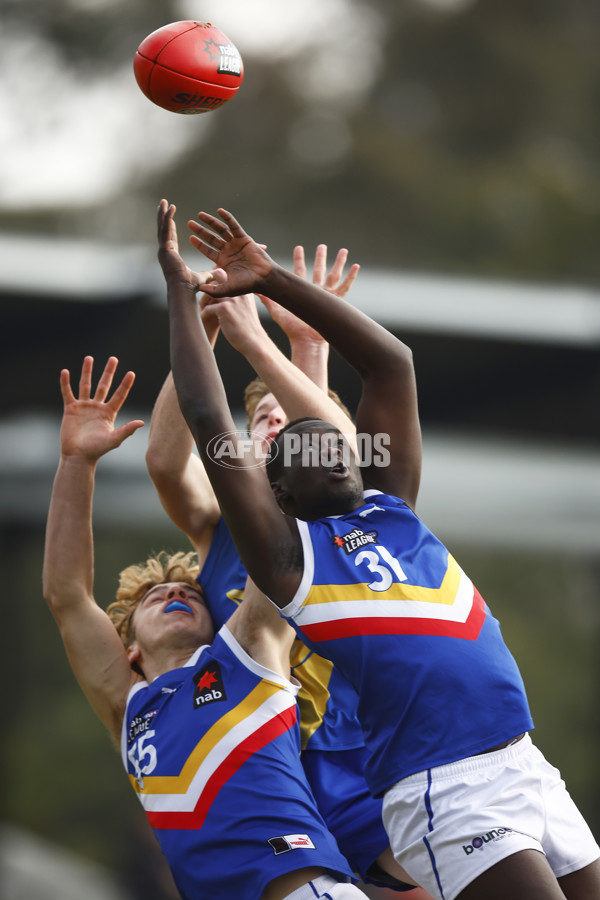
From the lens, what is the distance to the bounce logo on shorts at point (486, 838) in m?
2.53

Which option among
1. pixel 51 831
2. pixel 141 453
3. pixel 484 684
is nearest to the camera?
pixel 484 684

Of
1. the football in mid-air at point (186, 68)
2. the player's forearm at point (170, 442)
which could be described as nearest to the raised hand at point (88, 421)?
the player's forearm at point (170, 442)

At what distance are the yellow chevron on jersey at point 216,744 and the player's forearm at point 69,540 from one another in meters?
0.70

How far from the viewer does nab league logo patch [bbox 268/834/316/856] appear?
3.03 meters

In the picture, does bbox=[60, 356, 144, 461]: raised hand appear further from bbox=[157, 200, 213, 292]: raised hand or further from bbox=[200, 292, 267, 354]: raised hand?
bbox=[157, 200, 213, 292]: raised hand

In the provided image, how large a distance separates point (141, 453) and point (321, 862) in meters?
7.55

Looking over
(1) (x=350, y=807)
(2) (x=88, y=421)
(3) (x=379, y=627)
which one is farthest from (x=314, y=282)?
(1) (x=350, y=807)

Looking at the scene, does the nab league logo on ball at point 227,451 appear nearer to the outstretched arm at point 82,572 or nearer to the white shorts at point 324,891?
the outstretched arm at point 82,572

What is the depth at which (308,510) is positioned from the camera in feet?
9.43

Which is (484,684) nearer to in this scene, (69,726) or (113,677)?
(113,677)

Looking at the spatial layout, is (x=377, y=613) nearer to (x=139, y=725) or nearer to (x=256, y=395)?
(x=139, y=725)

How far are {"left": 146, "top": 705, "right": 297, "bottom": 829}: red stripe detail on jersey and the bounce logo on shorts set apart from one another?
0.84 m

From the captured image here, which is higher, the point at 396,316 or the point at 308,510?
the point at 396,316

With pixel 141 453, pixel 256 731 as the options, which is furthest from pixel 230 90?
pixel 141 453
